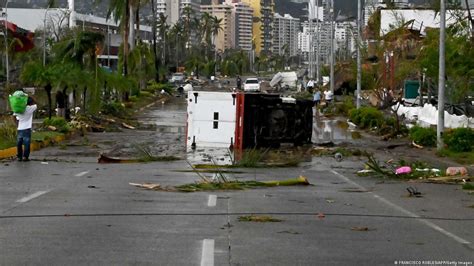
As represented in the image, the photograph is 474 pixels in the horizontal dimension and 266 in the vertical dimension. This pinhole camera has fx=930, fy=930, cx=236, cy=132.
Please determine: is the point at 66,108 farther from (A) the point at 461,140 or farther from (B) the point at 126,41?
(B) the point at 126,41

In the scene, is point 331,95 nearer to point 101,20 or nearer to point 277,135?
point 277,135

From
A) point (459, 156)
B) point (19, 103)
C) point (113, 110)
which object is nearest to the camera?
point (19, 103)

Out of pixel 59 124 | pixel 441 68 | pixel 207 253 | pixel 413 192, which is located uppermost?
pixel 441 68

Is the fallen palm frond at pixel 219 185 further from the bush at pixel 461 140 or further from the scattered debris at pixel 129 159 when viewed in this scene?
the bush at pixel 461 140

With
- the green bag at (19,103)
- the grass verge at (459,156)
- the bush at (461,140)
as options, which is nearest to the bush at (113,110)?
the bush at (461,140)

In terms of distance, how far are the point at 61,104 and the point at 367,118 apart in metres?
14.8

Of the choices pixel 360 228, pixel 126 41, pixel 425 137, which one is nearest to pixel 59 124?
pixel 425 137

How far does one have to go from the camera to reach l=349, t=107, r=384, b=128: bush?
4450 centimetres

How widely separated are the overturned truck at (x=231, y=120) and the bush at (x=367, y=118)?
42.5 feet

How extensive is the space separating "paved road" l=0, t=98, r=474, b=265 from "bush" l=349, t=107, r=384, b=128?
23.7 m

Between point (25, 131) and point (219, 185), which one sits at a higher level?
point (25, 131)

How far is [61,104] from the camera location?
41969 millimetres

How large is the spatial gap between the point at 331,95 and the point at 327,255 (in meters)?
58.4

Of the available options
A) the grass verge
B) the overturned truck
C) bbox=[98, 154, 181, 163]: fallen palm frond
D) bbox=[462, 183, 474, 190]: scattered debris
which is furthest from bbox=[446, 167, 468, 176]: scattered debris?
the overturned truck
